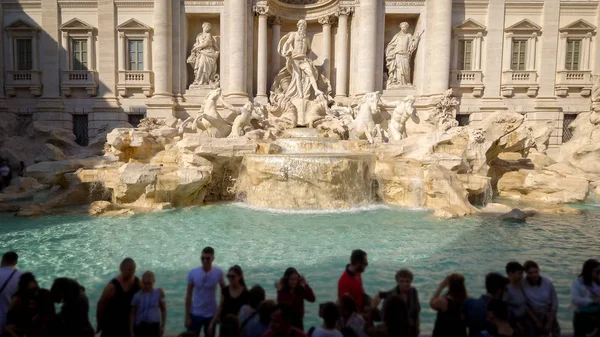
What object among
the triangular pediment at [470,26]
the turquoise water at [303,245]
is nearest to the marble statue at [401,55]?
the triangular pediment at [470,26]

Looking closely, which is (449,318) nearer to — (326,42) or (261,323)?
(261,323)

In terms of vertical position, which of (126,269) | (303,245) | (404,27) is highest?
(404,27)

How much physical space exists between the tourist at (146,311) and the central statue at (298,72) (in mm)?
13397

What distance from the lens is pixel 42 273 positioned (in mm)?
5531

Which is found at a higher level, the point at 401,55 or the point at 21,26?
the point at 21,26

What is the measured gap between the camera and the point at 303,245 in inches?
269

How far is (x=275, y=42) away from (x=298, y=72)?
2333 millimetres

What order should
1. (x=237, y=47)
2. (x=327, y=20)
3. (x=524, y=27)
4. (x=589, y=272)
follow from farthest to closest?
(x=327, y=20) < (x=524, y=27) < (x=237, y=47) < (x=589, y=272)

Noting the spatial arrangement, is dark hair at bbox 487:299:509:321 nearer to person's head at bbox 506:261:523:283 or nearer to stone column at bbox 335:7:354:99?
person's head at bbox 506:261:523:283

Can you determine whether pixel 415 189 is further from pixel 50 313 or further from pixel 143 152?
pixel 50 313

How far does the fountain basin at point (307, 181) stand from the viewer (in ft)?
33.0

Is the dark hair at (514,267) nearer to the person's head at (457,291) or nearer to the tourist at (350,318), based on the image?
the person's head at (457,291)

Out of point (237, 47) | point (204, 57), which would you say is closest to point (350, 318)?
point (237, 47)

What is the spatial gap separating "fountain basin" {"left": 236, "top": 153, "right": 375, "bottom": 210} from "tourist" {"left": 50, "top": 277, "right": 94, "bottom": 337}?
7.35 metres
